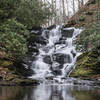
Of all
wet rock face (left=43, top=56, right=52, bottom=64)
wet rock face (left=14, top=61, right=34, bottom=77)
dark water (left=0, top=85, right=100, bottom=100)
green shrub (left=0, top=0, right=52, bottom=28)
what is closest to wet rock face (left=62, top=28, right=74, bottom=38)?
green shrub (left=0, top=0, right=52, bottom=28)

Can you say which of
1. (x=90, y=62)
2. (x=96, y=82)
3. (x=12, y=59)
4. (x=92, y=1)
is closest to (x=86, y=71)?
(x=90, y=62)

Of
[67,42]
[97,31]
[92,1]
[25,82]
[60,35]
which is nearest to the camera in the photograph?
[97,31]

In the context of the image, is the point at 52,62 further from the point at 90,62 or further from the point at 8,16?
the point at 8,16

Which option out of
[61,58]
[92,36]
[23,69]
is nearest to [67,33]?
[61,58]

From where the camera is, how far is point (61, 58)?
18.4 metres

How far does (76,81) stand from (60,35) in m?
12.9

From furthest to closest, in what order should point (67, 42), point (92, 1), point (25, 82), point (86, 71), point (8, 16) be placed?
point (92, 1)
point (67, 42)
point (8, 16)
point (86, 71)
point (25, 82)

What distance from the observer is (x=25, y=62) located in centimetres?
1795

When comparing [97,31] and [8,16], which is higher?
[8,16]

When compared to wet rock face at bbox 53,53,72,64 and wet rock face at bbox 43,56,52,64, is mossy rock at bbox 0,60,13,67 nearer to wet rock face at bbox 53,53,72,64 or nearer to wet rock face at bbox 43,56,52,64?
wet rock face at bbox 43,56,52,64

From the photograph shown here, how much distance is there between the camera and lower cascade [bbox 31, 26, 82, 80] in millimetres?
16195

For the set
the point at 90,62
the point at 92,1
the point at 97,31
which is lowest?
the point at 90,62

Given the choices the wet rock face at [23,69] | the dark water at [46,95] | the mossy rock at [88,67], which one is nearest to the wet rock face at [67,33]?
the mossy rock at [88,67]

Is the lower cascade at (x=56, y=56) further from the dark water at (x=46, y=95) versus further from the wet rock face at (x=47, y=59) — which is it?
the dark water at (x=46, y=95)
